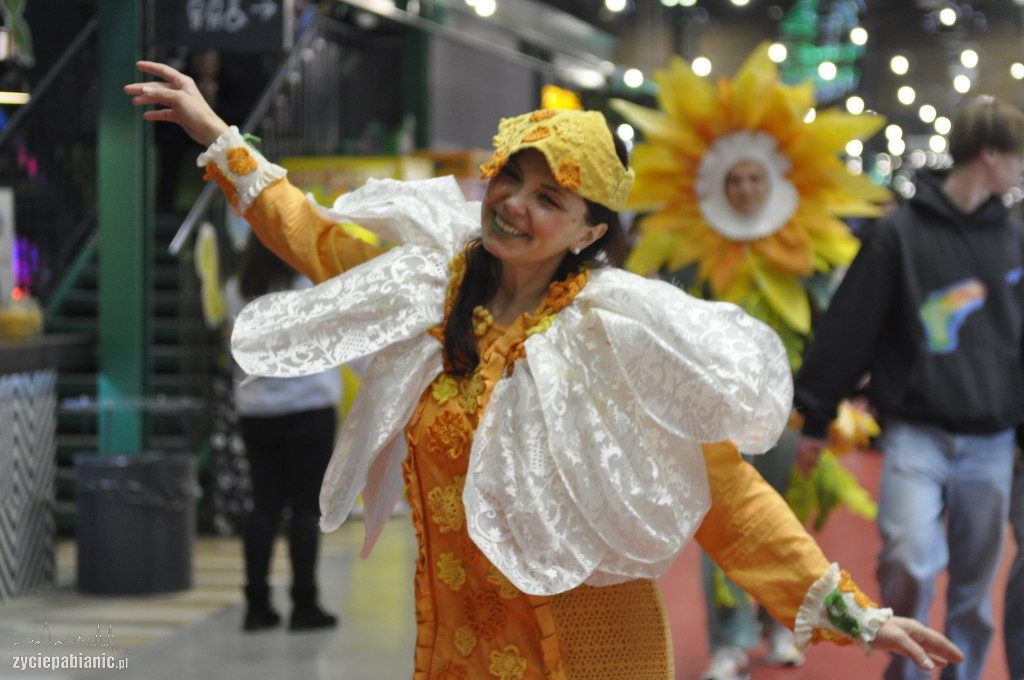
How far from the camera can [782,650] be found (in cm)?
455

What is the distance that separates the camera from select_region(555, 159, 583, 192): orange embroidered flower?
1.87 metres

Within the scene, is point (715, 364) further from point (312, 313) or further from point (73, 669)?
point (73, 669)

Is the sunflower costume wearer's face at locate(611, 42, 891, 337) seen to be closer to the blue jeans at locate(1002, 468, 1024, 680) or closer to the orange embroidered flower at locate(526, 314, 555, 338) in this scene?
the blue jeans at locate(1002, 468, 1024, 680)

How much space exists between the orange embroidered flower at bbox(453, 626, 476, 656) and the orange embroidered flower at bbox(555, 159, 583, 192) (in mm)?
692

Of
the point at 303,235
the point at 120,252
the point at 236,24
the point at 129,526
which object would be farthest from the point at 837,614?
the point at 120,252

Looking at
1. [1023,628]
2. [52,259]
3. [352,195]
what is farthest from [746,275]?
[52,259]

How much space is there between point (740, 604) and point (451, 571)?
102 inches

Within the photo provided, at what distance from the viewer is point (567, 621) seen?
194cm

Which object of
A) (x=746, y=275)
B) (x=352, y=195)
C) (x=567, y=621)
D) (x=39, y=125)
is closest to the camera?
(x=567, y=621)

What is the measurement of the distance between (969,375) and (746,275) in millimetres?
1118

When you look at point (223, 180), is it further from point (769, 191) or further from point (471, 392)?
point (769, 191)

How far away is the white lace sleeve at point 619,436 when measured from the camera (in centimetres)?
182

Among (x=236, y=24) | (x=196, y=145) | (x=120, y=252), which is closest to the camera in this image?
(x=236, y=24)

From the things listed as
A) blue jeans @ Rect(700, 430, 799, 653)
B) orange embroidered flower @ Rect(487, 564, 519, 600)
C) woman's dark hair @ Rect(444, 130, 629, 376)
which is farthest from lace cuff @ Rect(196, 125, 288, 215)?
blue jeans @ Rect(700, 430, 799, 653)
